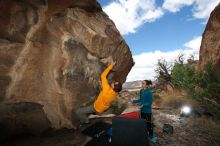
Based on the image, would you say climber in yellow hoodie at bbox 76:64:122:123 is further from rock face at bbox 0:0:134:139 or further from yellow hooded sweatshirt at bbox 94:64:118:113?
rock face at bbox 0:0:134:139

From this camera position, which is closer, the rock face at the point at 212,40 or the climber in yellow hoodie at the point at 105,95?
the climber in yellow hoodie at the point at 105,95

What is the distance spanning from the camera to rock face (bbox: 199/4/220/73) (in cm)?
1229

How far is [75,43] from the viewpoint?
6762 mm

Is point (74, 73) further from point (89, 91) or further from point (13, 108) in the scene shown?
point (13, 108)

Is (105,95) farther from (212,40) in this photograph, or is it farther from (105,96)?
(212,40)

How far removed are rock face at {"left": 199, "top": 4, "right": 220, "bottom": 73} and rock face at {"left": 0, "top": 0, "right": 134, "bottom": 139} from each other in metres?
7.66

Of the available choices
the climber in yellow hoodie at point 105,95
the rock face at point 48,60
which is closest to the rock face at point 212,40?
the rock face at point 48,60

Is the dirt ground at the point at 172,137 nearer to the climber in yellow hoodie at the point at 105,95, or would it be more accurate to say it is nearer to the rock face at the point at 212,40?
the climber in yellow hoodie at the point at 105,95

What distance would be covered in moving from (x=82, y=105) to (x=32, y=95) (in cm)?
156

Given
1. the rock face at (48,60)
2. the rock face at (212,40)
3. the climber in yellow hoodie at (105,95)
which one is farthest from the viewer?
the rock face at (212,40)

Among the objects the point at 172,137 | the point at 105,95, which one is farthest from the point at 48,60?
the point at 172,137

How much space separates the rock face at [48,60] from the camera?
6.06m

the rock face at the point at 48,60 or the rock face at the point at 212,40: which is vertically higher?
the rock face at the point at 212,40

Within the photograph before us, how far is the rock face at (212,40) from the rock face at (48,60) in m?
7.66
